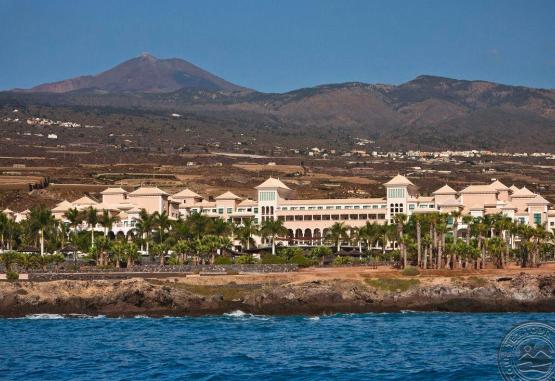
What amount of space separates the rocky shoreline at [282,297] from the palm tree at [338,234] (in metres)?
28.8

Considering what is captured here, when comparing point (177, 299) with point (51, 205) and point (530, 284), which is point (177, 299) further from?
point (51, 205)

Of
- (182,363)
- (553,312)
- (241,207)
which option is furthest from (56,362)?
(241,207)

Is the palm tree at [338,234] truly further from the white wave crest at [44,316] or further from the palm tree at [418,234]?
the white wave crest at [44,316]

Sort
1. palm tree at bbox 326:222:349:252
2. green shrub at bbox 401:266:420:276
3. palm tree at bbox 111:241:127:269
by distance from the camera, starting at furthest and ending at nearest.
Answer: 1. palm tree at bbox 326:222:349:252
2. palm tree at bbox 111:241:127:269
3. green shrub at bbox 401:266:420:276

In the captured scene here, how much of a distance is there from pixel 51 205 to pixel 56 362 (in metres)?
99.5

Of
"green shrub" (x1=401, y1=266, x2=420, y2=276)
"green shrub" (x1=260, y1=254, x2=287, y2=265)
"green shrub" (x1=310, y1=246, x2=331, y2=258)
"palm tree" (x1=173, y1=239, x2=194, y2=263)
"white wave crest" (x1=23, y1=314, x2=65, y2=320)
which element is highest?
"palm tree" (x1=173, y1=239, x2=194, y2=263)

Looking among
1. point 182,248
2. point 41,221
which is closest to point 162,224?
point 182,248

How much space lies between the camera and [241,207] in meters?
135

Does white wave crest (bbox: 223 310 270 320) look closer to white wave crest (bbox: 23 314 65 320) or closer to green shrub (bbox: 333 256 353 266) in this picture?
white wave crest (bbox: 23 314 65 320)

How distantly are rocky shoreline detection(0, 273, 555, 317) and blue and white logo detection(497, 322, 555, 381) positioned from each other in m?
23.7

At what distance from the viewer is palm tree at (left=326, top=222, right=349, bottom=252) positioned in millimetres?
117125

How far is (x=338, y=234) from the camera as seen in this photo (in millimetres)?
117500

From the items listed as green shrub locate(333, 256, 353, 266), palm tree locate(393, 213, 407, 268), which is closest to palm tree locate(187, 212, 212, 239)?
green shrub locate(333, 256, 353, 266)

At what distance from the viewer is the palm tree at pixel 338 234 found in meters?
117
